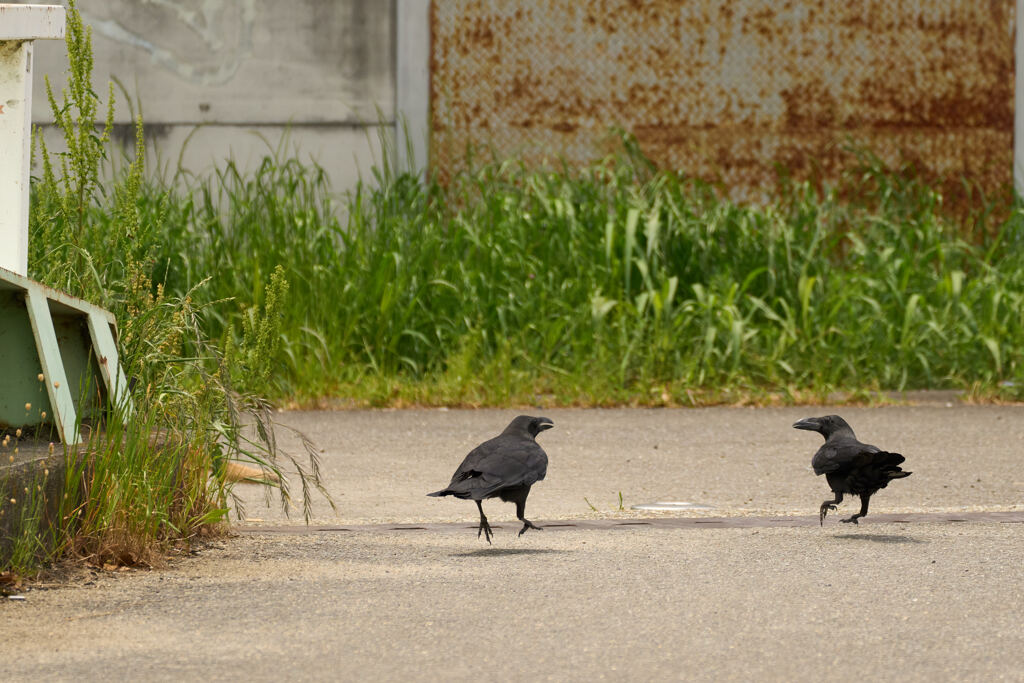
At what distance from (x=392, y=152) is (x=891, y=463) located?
734cm

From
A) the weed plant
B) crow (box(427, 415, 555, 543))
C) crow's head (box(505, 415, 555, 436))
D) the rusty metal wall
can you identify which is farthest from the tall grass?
crow (box(427, 415, 555, 543))

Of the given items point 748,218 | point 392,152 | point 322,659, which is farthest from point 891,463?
point 392,152

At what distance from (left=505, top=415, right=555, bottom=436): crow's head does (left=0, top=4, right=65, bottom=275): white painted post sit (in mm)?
1893

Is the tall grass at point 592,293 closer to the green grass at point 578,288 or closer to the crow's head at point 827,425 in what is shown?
the green grass at point 578,288

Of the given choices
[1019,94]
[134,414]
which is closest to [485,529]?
[134,414]

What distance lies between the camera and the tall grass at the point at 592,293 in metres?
9.78

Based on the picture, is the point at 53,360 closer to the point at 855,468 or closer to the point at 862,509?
the point at 855,468

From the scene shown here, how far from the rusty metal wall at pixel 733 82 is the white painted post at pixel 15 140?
7025 mm

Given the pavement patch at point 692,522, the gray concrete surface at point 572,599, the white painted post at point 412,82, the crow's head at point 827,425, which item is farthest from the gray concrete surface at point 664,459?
the white painted post at point 412,82

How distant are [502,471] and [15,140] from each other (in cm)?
213

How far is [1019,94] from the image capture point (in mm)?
12742

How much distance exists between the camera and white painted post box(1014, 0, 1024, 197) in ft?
41.5

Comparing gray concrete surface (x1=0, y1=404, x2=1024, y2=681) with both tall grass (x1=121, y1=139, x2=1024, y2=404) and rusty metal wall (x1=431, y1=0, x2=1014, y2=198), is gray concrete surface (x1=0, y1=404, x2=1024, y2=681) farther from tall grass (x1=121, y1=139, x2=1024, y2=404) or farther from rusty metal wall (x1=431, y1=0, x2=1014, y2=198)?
rusty metal wall (x1=431, y1=0, x2=1014, y2=198)

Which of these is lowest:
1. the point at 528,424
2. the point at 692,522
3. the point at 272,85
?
the point at 692,522
